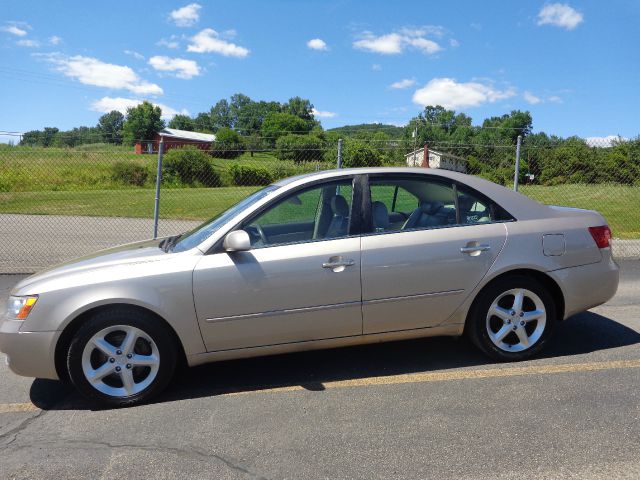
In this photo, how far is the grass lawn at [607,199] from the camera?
1326 cm

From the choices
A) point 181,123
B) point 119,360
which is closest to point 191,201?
point 119,360

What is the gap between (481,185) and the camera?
4.38 meters

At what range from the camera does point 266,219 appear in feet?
13.3

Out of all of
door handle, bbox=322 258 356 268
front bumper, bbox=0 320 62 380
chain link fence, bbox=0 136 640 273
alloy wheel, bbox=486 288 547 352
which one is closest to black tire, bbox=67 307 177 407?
front bumper, bbox=0 320 62 380

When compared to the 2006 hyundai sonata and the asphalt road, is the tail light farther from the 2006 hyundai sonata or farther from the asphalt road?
the asphalt road

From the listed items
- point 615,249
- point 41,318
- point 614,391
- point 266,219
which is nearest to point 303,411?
point 266,219

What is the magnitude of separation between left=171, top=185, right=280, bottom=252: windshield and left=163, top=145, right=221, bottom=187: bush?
501 inches

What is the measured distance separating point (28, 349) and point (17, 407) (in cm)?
51

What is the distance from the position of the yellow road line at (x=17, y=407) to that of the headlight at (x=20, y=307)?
648mm

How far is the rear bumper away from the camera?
4.22 meters

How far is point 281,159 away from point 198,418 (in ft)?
34.8

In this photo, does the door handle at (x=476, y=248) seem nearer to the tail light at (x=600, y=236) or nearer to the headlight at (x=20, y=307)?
the tail light at (x=600, y=236)

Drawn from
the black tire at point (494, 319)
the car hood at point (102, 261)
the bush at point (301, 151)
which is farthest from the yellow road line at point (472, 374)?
the bush at point (301, 151)

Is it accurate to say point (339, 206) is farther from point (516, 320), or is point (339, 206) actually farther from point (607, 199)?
point (607, 199)
